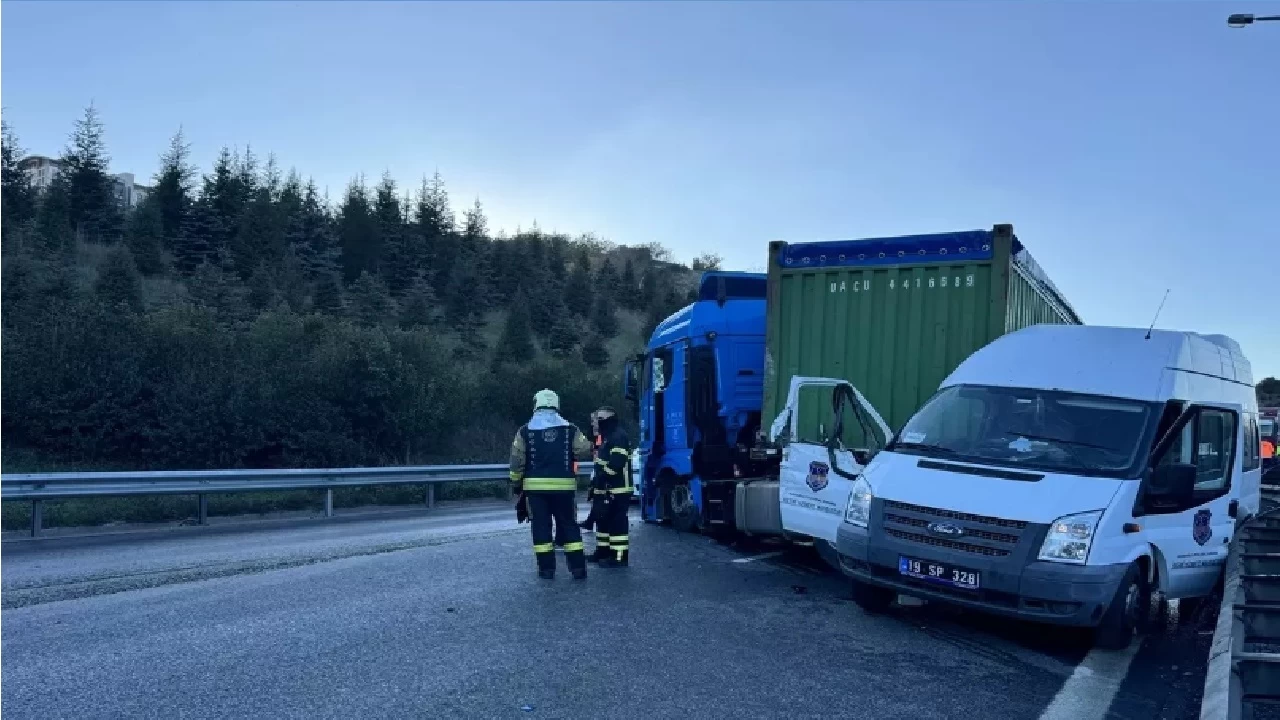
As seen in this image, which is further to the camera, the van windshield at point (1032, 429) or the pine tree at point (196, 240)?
the pine tree at point (196, 240)

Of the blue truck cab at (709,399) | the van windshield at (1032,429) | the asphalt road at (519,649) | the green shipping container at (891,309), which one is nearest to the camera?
the asphalt road at (519,649)

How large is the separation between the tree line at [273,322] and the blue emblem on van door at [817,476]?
70.4 ft

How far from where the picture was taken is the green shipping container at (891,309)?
29.5 feet

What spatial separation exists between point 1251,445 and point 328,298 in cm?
4226

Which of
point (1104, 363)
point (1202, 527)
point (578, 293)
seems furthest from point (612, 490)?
point (578, 293)

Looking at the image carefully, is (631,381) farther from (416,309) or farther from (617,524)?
(416,309)

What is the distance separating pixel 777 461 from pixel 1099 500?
14.3 ft

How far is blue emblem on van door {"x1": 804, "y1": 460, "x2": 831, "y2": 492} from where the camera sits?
8250mm

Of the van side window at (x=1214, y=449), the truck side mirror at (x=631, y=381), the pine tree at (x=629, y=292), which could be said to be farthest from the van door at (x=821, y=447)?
the pine tree at (x=629, y=292)

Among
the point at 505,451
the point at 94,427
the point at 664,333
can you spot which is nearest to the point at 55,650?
the point at 664,333

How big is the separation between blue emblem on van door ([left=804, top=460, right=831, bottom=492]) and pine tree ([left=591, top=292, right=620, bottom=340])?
168ft

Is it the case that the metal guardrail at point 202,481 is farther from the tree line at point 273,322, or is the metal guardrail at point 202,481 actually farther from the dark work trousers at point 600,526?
the tree line at point 273,322

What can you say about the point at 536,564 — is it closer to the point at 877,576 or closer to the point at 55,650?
the point at 877,576

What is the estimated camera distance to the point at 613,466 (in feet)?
30.0
